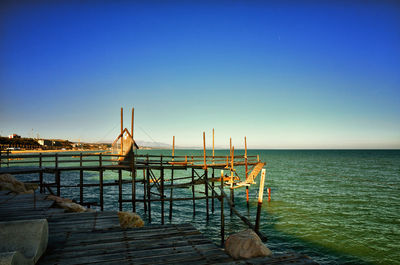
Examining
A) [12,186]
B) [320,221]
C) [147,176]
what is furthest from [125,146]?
[320,221]

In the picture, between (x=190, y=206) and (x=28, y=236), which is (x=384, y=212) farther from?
(x=28, y=236)

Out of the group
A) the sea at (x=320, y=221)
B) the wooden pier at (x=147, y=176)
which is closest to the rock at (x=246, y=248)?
the wooden pier at (x=147, y=176)

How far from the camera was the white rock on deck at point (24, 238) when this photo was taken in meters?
3.77

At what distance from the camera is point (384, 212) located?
64.6ft

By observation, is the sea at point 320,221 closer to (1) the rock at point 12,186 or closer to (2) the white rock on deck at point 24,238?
(1) the rock at point 12,186

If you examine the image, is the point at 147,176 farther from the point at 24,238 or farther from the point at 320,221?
the point at 24,238

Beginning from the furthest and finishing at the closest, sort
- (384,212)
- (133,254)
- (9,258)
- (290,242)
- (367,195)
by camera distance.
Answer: (367,195) → (384,212) → (290,242) → (133,254) → (9,258)

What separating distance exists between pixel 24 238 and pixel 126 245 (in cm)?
171

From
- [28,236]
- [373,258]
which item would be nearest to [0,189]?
[28,236]

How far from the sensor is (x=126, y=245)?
4.83 m

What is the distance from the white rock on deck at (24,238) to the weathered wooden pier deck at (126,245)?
355mm

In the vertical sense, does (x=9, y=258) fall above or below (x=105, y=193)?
above

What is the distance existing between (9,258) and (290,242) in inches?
526

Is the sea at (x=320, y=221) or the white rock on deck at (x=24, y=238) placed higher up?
the white rock on deck at (x=24, y=238)
